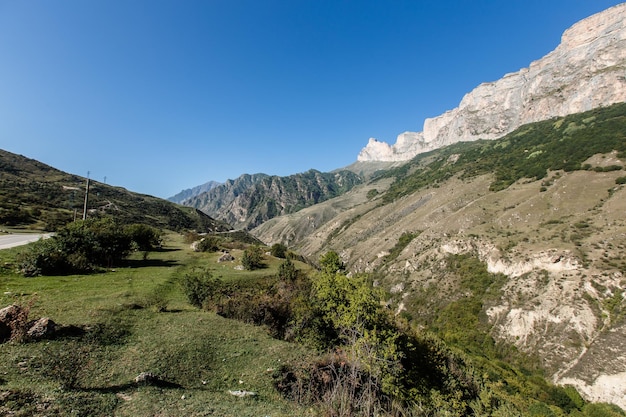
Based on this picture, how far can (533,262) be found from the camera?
61.5 metres

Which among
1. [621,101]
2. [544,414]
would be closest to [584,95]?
[621,101]

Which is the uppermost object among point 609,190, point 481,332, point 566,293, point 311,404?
point 609,190

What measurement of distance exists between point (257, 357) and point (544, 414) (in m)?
39.2

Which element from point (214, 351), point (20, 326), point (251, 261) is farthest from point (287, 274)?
point (20, 326)

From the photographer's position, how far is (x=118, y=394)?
28.6ft

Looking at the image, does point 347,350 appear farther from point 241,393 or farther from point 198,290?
point 198,290

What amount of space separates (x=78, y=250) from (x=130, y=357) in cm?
1846

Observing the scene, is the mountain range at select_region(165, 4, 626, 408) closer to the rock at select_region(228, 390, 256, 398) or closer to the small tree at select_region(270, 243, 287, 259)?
the small tree at select_region(270, 243, 287, 259)

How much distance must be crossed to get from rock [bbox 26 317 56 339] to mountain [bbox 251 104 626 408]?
62.1 meters

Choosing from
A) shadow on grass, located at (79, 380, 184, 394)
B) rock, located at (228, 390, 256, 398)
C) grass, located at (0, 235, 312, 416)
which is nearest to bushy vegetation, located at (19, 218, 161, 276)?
grass, located at (0, 235, 312, 416)

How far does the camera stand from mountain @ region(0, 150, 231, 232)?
52.1 m

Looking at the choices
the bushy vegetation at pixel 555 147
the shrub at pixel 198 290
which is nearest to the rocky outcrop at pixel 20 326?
the shrub at pixel 198 290

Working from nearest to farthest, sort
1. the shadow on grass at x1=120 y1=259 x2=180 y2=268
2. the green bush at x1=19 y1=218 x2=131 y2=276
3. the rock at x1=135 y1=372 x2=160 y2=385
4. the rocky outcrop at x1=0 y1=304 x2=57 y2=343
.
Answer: the rock at x1=135 y1=372 x2=160 y2=385, the rocky outcrop at x1=0 y1=304 x2=57 y2=343, the green bush at x1=19 y1=218 x2=131 y2=276, the shadow on grass at x1=120 y1=259 x2=180 y2=268

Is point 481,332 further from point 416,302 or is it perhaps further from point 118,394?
point 118,394
